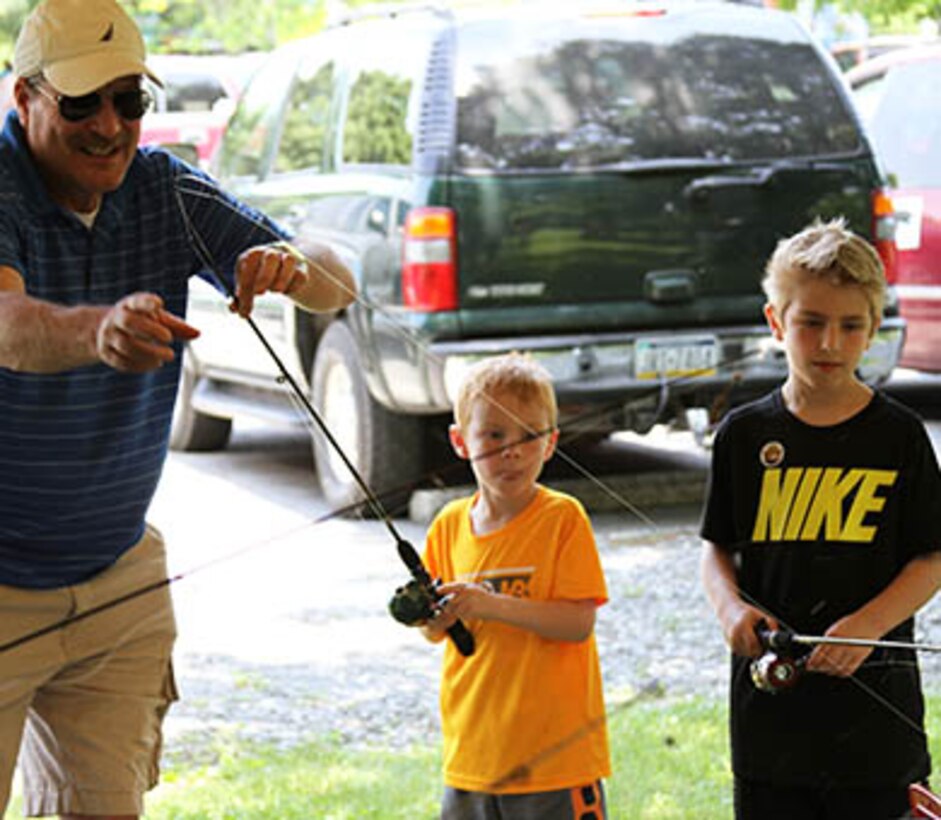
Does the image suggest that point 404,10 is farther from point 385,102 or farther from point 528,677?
point 528,677

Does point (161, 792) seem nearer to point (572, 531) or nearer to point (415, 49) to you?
point (572, 531)

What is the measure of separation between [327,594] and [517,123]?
2.09 metres

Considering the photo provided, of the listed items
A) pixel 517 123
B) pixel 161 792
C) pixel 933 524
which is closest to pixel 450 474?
pixel 161 792

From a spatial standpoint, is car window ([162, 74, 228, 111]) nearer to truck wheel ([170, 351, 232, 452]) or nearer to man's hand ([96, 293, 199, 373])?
truck wheel ([170, 351, 232, 452])

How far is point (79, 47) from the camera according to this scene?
2391 millimetres

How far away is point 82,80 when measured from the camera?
235 centimetres

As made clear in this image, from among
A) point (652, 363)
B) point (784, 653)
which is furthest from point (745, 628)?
point (652, 363)

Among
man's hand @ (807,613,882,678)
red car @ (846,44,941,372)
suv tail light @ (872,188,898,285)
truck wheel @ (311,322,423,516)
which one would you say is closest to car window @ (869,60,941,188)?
red car @ (846,44,941,372)

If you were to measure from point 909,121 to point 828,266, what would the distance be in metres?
5.44

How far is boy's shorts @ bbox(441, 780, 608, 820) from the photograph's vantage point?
2576 millimetres

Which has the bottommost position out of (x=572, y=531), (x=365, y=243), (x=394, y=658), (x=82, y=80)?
(x=394, y=658)

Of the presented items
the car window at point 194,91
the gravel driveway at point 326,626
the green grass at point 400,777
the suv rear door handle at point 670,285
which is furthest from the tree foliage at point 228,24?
the green grass at point 400,777

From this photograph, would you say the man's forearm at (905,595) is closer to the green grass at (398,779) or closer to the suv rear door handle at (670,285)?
the green grass at (398,779)

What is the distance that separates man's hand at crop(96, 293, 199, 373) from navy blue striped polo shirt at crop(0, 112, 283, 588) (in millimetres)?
640
